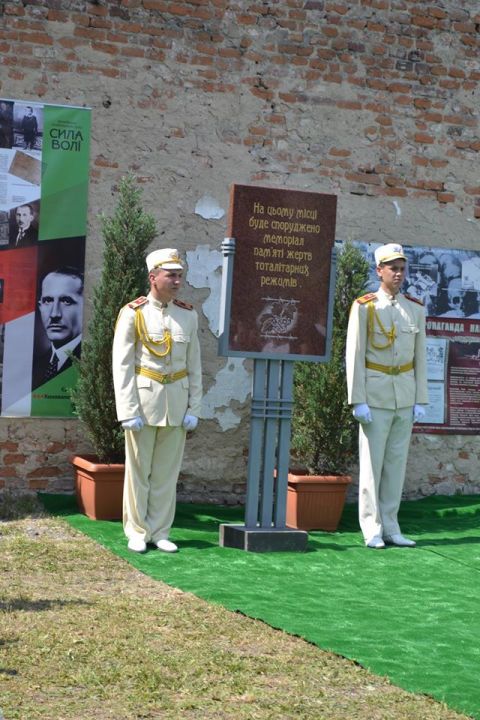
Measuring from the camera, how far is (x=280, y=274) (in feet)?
23.6

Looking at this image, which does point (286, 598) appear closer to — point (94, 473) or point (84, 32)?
point (94, 473)

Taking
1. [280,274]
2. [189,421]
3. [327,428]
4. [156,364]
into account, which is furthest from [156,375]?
[327,428]

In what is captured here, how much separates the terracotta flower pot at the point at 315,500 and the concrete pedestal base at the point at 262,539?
2.42 feet

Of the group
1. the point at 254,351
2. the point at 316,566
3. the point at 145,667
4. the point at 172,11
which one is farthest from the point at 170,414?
the point at 172,11

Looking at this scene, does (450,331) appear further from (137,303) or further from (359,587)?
(359,587)

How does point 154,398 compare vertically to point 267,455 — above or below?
above

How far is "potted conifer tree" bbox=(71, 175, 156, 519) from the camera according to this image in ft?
25.1

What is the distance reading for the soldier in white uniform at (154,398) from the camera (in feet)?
22.7

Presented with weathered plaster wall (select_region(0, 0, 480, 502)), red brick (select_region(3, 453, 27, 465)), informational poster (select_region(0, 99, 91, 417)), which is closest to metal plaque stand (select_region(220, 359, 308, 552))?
weathered plaster wall (select_region(0, 0, 480, 502))

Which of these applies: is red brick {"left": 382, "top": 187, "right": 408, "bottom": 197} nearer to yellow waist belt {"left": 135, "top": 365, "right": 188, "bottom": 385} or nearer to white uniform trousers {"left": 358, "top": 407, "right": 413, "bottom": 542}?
white uniform trousers {"left": 358, "top": 407, "right": 413, "bottom": 542}

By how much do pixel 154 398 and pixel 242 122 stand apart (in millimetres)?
2728

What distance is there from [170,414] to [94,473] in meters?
0.96

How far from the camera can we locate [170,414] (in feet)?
22.7

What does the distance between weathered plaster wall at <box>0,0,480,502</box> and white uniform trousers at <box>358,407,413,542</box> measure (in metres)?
1.46
